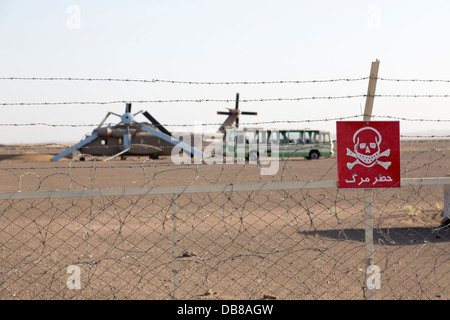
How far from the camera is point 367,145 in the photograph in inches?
178

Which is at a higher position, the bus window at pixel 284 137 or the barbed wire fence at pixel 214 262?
the bus window at pixel 284 137

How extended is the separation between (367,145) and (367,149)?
36 millimetres

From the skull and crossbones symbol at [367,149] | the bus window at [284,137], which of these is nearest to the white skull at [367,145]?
the skull and crossbones symbol at [367,149]

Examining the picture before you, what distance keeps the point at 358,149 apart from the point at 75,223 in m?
7.94

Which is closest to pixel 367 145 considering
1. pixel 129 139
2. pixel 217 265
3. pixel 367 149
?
pixel 367 149

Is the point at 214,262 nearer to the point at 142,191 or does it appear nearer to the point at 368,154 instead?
the point at 142,191

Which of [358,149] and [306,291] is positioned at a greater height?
[358,149]

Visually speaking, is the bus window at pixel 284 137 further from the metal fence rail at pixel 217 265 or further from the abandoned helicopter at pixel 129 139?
the metal fence rail at pixel 217 265

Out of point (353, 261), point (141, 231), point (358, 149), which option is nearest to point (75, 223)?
point (141, 231)

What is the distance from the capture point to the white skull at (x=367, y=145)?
450 cm

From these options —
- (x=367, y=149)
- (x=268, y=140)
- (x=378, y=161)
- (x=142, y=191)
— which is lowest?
(x=268, y=140)
